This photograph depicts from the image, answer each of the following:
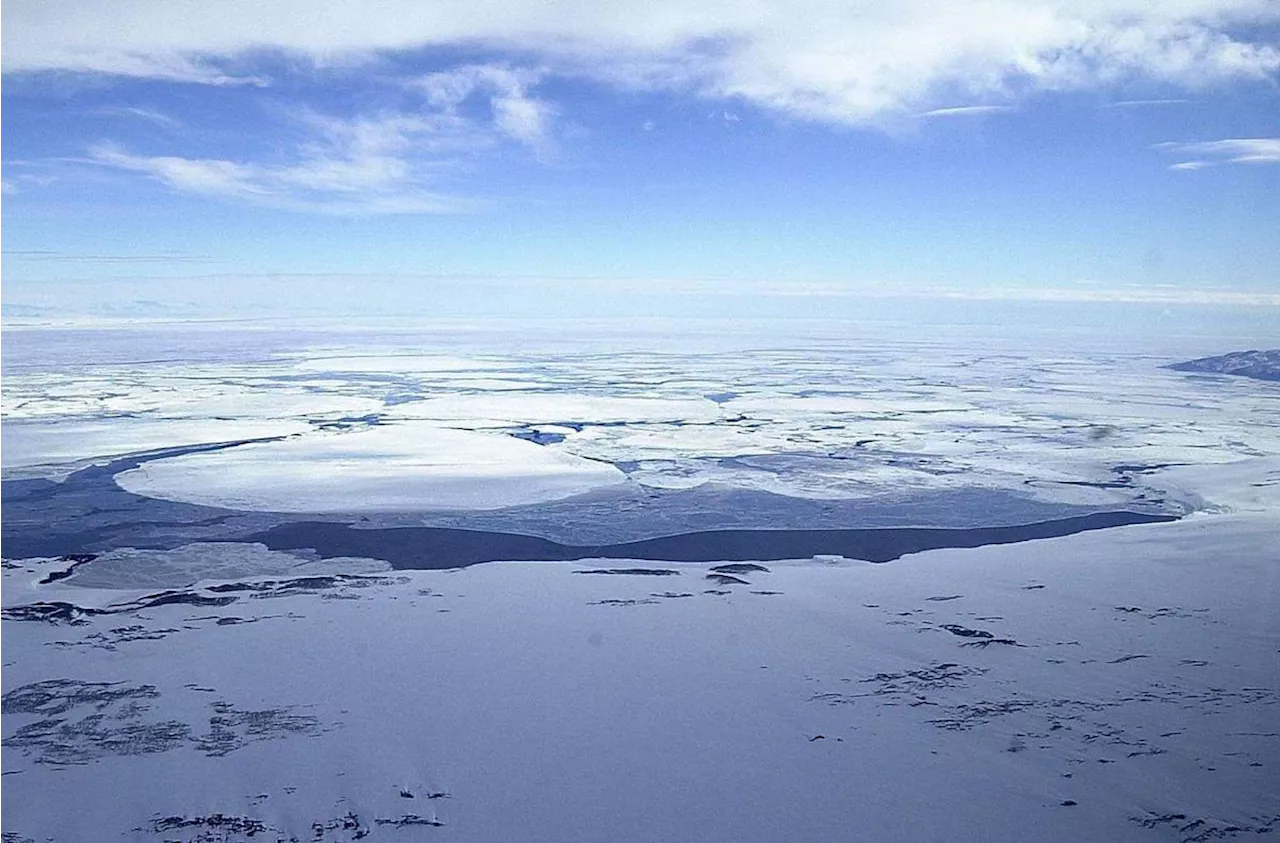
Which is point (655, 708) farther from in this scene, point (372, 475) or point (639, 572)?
point (372, 475)

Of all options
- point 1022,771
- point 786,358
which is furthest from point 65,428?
point 786,358

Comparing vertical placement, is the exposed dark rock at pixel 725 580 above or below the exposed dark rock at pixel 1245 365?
below

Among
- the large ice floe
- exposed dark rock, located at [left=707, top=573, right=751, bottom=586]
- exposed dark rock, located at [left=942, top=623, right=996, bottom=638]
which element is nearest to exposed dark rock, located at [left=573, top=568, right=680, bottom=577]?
exposed dark rock, located at [left=707, top=573, right=751, bottom=586]

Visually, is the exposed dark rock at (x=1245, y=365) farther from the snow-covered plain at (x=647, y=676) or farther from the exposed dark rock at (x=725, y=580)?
the exposed dark rock at (x=725, y=580)

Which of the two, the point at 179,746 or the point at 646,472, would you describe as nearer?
the point at 179,746

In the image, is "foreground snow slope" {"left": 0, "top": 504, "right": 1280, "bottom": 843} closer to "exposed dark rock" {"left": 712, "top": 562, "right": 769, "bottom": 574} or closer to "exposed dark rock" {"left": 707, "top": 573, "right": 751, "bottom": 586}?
"exposed dark rock" {"left": 707, "top": 573, "right": 751, "bottom": 586}

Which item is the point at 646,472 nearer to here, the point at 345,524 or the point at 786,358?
the point at 345,524

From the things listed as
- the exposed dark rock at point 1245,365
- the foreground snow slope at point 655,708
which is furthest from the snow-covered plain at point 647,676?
the exposed dark rock at point 1245,365

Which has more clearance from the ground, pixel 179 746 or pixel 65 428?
pixel 65 428
